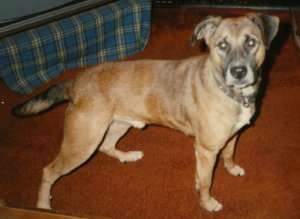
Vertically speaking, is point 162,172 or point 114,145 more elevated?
point 114,145

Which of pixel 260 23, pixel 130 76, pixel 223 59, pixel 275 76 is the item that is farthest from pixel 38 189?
pixel 275 76

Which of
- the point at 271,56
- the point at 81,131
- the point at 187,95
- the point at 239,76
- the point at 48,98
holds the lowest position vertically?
the point at 271,56

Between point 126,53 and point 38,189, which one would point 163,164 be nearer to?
point 38,189

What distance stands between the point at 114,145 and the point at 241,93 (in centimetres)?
130

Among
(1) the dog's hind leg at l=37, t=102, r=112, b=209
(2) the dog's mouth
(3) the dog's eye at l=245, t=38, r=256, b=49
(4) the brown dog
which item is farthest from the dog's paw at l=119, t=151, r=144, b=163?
(3) the dog's eye at l=245, t=38, r=256, b=49

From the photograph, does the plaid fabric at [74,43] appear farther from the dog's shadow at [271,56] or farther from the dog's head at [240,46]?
the dog's head at [240,46]

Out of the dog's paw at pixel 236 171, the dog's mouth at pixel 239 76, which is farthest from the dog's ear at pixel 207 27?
the dog's paw at pixel 236 171

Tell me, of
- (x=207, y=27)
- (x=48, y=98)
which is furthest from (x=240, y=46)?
(x=48, y=98)

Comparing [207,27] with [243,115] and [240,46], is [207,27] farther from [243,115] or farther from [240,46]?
[243,115]

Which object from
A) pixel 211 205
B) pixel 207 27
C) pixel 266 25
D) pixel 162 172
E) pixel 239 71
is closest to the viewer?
pixel 239 71

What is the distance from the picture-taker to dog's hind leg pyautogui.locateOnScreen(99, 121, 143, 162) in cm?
334

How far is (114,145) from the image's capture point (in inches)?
138

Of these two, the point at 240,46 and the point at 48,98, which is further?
the point at 48,98

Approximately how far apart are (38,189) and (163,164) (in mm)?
1025
